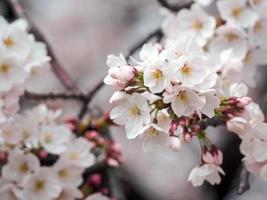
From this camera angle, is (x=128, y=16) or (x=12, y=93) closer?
(x=12, y=93)

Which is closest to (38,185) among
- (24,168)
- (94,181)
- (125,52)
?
(24,168)

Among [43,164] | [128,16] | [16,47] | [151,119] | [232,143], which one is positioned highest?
[16,47]

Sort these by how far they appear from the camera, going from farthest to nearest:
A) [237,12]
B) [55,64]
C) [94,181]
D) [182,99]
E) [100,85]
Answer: [55,64], [100,85], [94,181], [237,12], [182,99]

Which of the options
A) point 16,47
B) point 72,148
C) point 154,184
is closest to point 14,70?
point 16,47

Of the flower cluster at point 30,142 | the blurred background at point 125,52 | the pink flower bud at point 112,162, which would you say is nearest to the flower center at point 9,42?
the flower cluster at point 30,142

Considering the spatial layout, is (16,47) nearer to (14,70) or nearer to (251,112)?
(14,70)

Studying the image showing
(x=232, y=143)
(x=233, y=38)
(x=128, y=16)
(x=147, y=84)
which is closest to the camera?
(x=147, y=84)

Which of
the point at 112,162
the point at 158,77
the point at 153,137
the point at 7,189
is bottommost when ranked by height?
the point at 112,162

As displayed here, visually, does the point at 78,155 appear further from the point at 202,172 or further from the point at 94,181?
the point at 202,172
